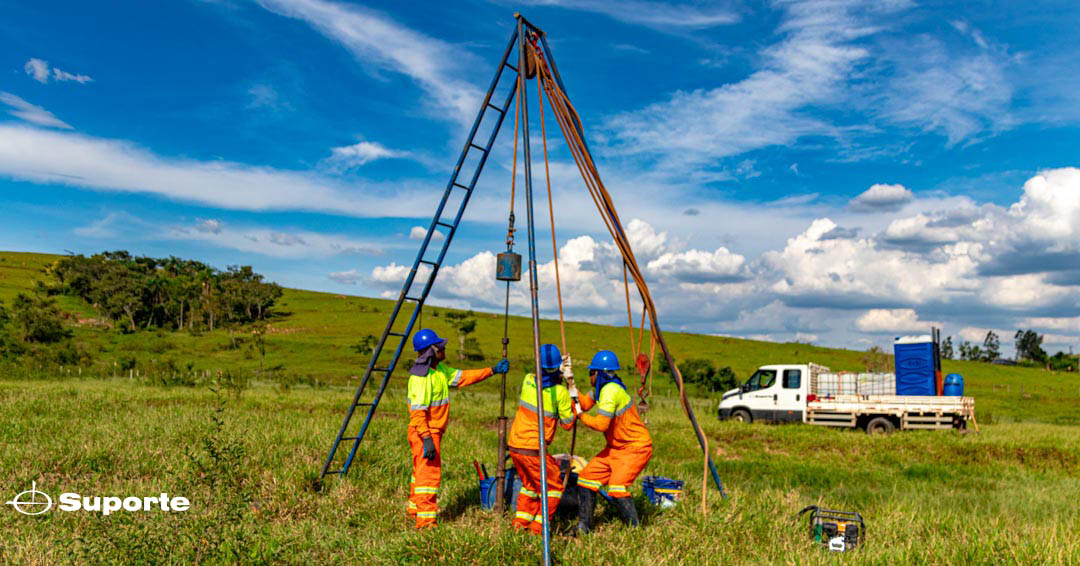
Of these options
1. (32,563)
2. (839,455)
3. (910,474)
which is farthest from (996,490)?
(32,563)

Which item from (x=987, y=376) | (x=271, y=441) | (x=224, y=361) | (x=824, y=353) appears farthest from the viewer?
(x=824, y=353)

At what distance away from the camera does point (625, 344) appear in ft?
269

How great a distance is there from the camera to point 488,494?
26.9ft

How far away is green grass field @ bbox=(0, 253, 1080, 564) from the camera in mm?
6059

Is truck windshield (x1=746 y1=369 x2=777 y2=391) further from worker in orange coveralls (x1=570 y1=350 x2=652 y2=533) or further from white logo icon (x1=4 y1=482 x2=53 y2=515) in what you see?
white logo icon (x1=4 y1=482 x2=53 y2=515)

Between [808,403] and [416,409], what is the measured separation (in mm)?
18334

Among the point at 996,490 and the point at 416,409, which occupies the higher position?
the point at 416,409

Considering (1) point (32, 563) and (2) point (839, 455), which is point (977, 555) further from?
(2) point (839, 455)

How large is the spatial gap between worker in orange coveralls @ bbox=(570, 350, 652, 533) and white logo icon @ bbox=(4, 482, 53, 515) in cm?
601

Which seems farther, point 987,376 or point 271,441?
point 987,376

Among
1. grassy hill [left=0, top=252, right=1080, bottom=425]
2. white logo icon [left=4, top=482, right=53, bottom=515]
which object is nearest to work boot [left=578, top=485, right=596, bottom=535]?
white logo icon [left=4, top=482, right=53, bottom=515]

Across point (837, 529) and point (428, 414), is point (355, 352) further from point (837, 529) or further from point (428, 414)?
point (837, 529)

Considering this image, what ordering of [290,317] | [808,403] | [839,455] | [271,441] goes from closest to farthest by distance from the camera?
1. [271,441]
2. [839,455]
3. [808,403]
4. [290,317]

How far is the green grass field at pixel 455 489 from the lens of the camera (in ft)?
19.9
